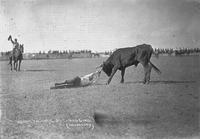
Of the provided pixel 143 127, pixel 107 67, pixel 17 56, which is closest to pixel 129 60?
pixel 107 67

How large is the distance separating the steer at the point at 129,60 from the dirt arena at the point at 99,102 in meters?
0.06

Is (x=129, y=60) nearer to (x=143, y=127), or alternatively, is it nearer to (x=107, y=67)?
(x=107, y=67)

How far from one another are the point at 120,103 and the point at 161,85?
51cm

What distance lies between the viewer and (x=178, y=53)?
10.7ft

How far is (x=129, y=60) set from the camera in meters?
3.28

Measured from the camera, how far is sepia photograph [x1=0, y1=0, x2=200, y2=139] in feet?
9.96

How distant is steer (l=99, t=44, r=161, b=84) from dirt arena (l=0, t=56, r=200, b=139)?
0.06 meters

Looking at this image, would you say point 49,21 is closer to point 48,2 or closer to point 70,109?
point 48,2

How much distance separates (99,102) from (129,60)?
58 centimetres

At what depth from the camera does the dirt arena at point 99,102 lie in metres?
3.00

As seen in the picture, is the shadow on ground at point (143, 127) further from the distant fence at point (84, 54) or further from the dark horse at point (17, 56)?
the dark horse at point (17, 56)

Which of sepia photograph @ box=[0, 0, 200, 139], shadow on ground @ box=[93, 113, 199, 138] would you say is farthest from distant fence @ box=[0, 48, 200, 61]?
shadow on ground @ box=[93, 113, 199, 138]

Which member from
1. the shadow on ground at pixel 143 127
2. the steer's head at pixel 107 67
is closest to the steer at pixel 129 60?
the steer's head at pixel 107 67

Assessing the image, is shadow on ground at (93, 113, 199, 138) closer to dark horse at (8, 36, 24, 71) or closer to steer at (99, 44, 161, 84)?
steer at (99, 44, 161, 84)
